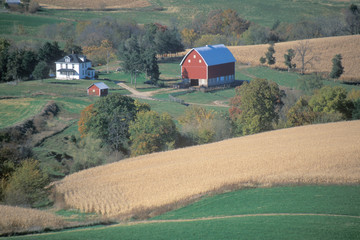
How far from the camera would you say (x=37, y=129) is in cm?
5869

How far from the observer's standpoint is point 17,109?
65.9m

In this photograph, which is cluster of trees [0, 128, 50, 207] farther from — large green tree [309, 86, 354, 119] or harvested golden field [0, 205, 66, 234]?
large green tree [309, 86, 354, 119]

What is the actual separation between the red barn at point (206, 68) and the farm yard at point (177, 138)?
25cm

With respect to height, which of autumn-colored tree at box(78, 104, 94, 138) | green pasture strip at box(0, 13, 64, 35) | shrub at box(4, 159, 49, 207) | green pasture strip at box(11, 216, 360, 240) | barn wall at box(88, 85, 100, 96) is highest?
green pasture strip at box(0, 13, 64, 35)

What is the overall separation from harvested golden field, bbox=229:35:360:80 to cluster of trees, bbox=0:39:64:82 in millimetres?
36289

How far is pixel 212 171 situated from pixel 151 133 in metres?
16.1

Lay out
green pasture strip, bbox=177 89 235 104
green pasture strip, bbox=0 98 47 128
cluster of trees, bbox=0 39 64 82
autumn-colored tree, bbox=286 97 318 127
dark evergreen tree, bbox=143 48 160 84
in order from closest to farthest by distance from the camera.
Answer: autumn-colored tree, bbox=286 97 318 127
green pasture strip, bbox=0 98 47 128
green pasture strip, bbox=177 89 235 104
dark evergreen tree, bbox=143 48 160 84
cluster of trees, bbox=0 39 64 82

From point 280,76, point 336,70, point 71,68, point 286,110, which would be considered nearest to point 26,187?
point 286,110

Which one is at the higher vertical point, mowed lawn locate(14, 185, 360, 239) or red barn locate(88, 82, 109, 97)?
red barn locate(88, 82, 109, 97)

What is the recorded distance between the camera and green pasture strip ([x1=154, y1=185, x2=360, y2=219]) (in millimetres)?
25453

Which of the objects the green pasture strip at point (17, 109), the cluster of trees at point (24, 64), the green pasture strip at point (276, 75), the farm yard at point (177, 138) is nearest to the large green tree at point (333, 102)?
the farm yard at point (177, 138)

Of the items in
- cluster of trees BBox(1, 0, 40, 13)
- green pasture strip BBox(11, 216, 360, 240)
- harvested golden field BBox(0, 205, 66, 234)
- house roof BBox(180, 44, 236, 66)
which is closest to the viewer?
green pasture strip BBox(11, 216, 360, 240)

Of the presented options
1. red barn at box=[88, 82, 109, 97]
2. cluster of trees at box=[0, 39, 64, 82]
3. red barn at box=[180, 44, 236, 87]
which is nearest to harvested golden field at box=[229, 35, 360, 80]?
red barn at box=[180, 44, 236, 87]

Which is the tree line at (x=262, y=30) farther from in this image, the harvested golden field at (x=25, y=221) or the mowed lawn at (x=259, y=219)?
the harvested golden field at (x=25, y=221)
